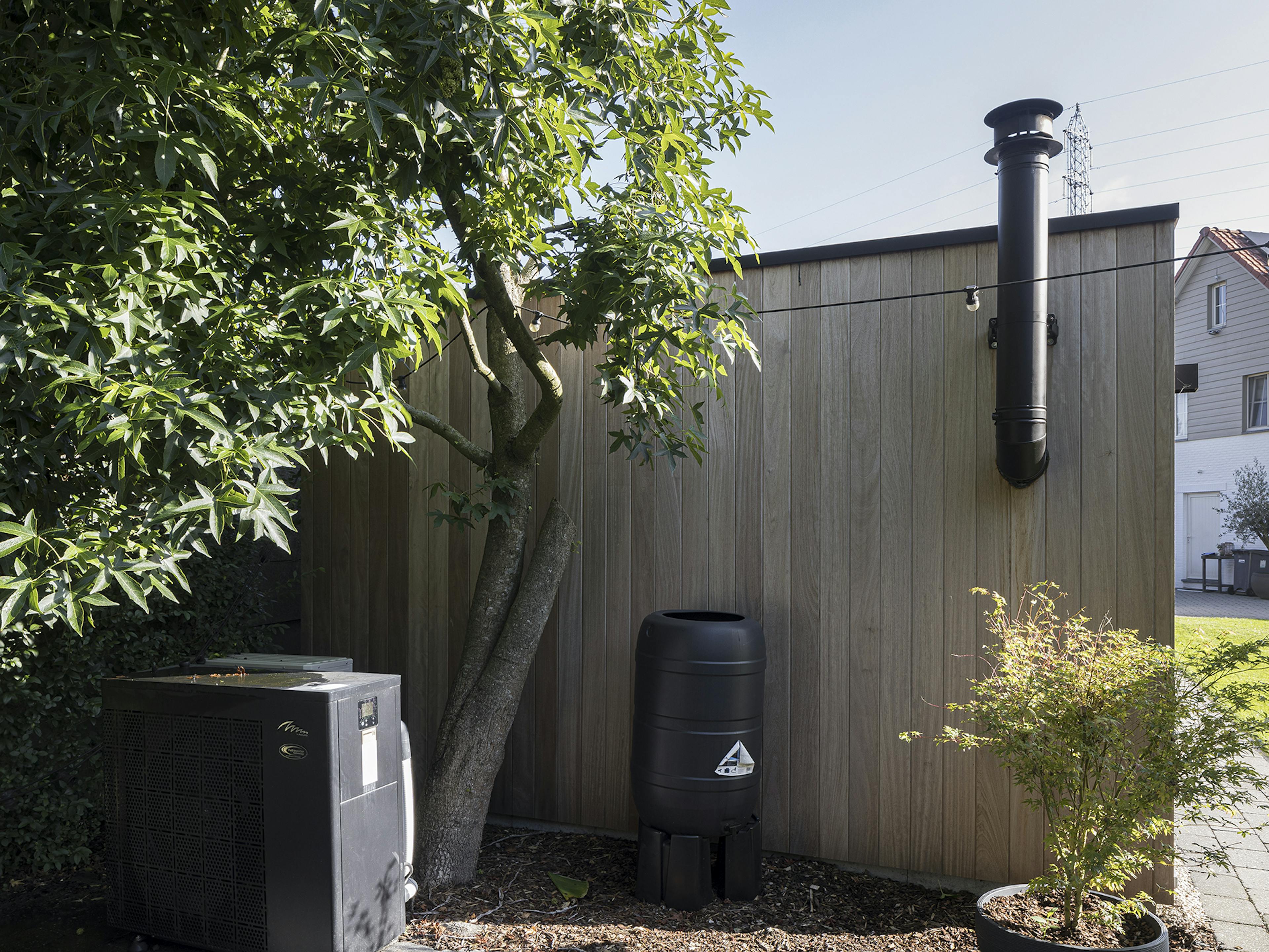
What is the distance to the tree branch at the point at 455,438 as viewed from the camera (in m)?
2.97

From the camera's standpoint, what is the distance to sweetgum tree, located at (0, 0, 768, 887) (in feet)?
5.07

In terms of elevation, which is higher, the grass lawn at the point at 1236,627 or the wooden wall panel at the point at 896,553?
the wooden wall panel at the point at 896,553

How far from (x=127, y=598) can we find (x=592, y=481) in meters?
1.92

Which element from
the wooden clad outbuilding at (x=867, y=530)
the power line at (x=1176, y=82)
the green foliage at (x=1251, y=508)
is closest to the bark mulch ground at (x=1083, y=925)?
the wooden clad outbuilding at (x=867, y=530)

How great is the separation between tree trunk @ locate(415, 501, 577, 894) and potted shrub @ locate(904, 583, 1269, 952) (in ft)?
4.92

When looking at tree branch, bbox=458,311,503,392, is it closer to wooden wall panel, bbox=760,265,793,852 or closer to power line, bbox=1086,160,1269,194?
wooden wall panel, bbox=760,265,793,852

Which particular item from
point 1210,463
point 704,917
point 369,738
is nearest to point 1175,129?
point 1210,463

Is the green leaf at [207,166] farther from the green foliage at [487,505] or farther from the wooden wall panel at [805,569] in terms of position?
the wooden wall panel at [805,569]

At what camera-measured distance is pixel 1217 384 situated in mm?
13875

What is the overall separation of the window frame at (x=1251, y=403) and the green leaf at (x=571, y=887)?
1450 centimetres

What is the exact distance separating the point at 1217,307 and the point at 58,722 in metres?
16.5

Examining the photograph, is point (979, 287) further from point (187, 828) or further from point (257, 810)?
point (187, 828)

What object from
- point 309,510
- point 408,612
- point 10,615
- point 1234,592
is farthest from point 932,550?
point 1234,592

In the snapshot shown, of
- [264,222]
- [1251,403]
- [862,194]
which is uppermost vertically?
[862,194]
